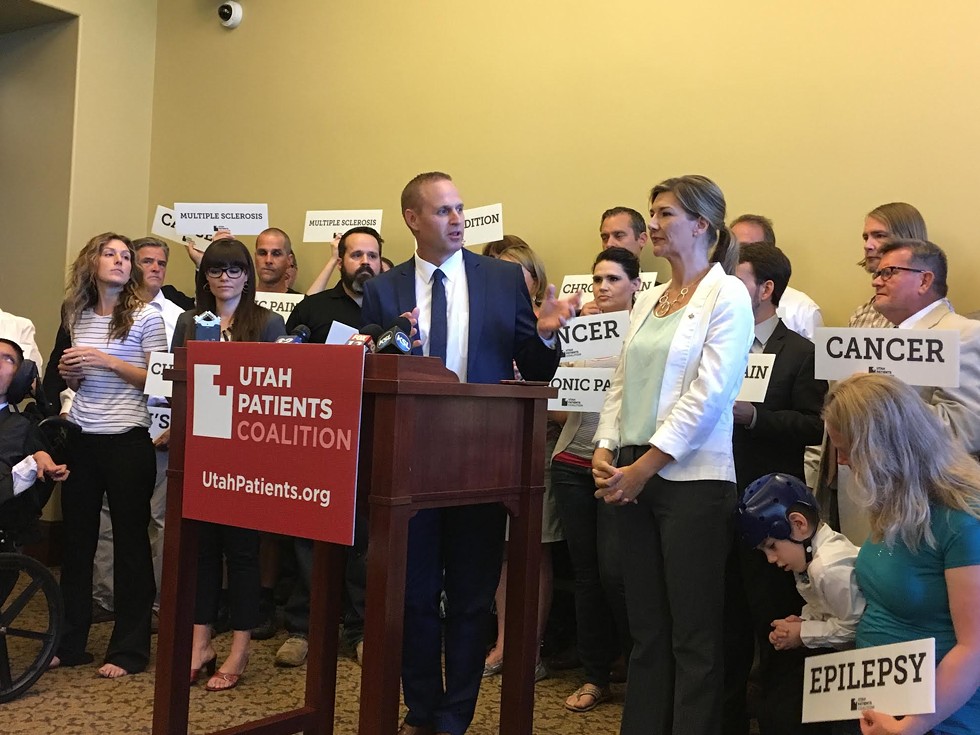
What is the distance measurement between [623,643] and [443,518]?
40.5 inches

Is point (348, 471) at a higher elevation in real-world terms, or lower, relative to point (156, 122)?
lower

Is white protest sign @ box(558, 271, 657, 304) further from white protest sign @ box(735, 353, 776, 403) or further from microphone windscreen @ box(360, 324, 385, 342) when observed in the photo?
microphone windscreen @ box(360, 324, 385, 342)

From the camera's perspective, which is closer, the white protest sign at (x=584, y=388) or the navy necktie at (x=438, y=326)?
the navy necktie at (x=438, y=326)

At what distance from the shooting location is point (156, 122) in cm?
629

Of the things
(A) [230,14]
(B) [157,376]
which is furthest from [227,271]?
(A) [230,14]

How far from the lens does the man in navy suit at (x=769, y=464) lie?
2383 millimetres

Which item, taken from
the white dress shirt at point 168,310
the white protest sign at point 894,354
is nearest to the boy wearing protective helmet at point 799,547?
the white protest sign at point 894,354

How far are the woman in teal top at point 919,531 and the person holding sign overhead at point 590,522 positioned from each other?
4.26ft

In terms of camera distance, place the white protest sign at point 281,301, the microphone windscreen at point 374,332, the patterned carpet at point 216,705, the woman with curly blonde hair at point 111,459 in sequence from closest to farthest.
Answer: the microphone windscreen at point 374,332
the patterned carpet at point 216,705
the woman with curly blonde hair at point 111,459
the white protest sign at point 281,301

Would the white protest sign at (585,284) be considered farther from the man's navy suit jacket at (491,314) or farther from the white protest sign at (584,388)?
the man's navy suit jacket at (491,314)

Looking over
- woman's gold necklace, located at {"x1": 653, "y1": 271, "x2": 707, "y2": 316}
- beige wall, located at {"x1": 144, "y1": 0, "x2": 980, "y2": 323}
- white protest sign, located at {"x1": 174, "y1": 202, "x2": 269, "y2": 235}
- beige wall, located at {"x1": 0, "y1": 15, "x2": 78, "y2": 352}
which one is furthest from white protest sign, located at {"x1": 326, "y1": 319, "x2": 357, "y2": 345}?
beige wall, located at {"x1": 0, "y1": 15, "x2": 78, "y2": 352}

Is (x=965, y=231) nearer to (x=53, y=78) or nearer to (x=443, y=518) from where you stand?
(x=443, y=518)

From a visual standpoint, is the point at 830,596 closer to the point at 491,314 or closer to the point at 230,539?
the point at 491,314

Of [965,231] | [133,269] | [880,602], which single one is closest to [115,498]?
[133,269]
